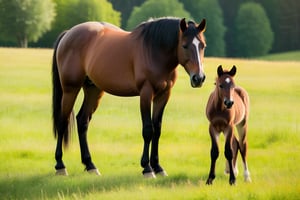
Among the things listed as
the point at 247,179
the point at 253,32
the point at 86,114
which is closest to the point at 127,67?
the point at 86,114

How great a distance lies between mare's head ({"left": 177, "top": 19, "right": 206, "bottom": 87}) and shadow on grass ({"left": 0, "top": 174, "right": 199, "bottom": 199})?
1.52 m

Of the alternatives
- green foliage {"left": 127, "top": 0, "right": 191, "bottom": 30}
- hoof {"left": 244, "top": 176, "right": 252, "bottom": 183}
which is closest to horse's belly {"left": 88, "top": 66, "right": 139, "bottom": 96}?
hoof {"left": 244, "top": 176, "right": 252, "bottom": 183}

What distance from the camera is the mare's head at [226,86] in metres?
8.52

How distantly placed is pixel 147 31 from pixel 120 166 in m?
2.55

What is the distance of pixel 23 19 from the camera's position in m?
70.1

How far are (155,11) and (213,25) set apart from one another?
8045 mm

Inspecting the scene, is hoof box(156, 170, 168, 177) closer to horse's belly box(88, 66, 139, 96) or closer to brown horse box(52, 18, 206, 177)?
brown horse box(52, 18, 206, 177)

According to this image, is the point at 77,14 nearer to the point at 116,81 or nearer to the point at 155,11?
the point at 155,11

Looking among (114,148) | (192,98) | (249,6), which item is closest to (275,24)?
(249,6)

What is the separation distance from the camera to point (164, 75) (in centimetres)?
984

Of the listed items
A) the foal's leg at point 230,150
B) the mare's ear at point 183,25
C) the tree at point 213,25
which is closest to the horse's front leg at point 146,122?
the mare's ear at point 183,25

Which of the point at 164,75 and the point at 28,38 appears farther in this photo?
the point at 28,38

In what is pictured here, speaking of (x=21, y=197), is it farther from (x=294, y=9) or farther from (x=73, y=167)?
(x=294, y=9)

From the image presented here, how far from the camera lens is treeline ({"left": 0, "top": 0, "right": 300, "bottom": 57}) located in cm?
7062
